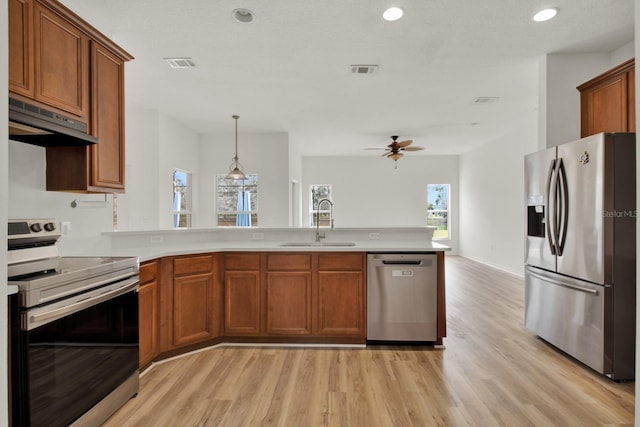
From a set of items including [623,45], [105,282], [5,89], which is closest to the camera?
[5,89]

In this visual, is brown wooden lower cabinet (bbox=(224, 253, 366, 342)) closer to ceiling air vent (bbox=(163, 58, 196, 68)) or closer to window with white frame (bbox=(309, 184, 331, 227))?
ceiling air vent (bbox=(163, 58, 196, 68))

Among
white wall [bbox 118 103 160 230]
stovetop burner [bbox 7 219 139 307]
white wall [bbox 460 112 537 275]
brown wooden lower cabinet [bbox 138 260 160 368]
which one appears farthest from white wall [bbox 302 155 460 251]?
stovetop burner [bbox 7 219 139 307]

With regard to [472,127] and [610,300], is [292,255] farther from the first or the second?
[472,127]

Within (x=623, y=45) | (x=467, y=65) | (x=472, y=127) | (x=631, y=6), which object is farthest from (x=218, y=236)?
(x=472, y=127)

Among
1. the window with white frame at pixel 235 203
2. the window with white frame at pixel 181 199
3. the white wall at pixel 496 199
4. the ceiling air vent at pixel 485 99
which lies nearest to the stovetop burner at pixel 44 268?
the window with white frame at pixel 181 199

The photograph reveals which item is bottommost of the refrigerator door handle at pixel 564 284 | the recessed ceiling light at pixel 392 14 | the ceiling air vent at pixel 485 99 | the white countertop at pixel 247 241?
the refrigerator door handle at pixel 564 284

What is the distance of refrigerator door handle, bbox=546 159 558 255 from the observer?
2857 mm

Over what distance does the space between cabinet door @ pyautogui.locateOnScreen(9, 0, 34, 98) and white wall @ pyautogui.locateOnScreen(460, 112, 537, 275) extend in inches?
248

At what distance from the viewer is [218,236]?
383 cm

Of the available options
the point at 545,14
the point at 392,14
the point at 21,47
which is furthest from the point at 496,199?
the point at 21,47

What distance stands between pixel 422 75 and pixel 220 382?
3.65 meters

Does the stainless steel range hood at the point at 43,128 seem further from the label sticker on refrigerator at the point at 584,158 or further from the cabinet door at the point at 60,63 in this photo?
the label sticker on refrigerator at the point at 584,158

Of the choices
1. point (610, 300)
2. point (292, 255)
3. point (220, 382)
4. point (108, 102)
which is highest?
point (108, 102)

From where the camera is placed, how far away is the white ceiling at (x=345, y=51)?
2.59m
